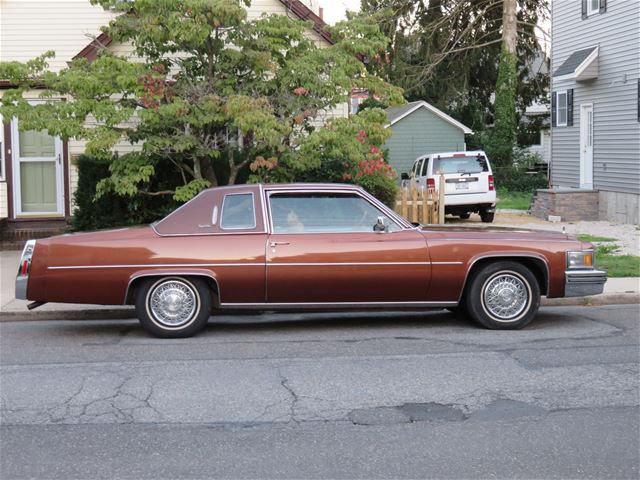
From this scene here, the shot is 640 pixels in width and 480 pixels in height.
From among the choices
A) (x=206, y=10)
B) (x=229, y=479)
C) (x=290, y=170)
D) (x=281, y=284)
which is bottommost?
(x=229, y=479)

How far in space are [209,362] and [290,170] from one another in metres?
7.20

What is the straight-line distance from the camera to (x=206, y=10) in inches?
510

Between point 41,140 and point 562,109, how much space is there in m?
15.5

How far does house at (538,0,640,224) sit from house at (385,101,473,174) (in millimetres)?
12703

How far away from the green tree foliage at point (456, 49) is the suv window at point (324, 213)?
2973 centimetres

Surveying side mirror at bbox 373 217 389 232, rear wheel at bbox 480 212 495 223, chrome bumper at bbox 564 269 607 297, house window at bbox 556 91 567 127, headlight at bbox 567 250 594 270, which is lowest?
chrome bumper at bbox 564 269 607 297

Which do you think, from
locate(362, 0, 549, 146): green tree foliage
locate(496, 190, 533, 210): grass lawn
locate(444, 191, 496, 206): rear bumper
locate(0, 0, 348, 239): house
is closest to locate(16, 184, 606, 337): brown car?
locate(0, 0, 348, 239): house

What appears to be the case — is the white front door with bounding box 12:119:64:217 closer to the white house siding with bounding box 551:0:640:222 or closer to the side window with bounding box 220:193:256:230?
the side window with bounding box 220:193:256:230

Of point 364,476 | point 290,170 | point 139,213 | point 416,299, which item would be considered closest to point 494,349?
point 416,299

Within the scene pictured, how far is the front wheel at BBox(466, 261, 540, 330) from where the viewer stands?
30.2 ft

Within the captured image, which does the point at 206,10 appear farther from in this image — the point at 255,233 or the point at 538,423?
the point at 538,423

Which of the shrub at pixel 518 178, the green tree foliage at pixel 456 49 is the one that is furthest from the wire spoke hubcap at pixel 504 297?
the green tree foliage at pixel 456 49

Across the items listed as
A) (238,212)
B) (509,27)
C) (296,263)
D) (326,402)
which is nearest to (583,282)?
(296,263)

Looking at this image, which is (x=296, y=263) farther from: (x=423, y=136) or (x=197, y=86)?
(x=423, y=136)
